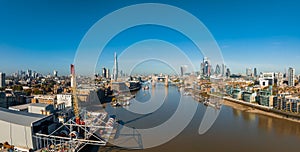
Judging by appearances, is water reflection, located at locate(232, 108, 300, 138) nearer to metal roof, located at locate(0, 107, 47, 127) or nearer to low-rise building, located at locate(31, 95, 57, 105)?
metal roof, located at locate(0, 107, 47, 127)

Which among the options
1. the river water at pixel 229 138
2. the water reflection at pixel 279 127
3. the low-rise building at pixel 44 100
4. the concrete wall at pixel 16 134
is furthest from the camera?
the low-rise building at pixel 44 100

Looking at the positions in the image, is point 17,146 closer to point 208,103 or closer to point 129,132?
point 129,132

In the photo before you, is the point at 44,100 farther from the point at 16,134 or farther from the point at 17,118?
the point at 16,134

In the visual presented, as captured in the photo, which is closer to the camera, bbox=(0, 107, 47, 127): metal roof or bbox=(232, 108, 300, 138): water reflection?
bbox=(0, 107, 47, 127): metal roof

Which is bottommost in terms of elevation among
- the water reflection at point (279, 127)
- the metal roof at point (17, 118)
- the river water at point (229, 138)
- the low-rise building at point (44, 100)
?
the water reflection at point (279, 127)

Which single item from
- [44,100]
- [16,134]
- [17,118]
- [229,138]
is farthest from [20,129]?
[44,100]

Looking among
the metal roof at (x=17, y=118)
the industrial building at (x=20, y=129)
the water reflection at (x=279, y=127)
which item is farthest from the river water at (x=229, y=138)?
the metal roof at (x=17, y=118)

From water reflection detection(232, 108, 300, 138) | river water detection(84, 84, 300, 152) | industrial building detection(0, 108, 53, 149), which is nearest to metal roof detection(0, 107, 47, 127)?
industrial building detection(0, 108, 53, 149)

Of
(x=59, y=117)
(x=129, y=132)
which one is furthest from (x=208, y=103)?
(x=59, y=117)

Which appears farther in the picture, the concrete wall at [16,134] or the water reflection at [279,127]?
the water reflection at [279,127]

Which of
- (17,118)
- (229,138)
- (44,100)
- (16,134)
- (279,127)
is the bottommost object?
(279,127)

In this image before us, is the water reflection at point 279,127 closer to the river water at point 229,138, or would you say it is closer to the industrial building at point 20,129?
the river water at point 229,138
